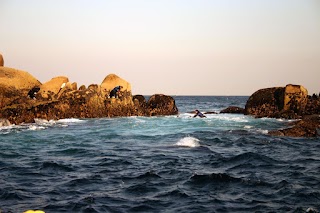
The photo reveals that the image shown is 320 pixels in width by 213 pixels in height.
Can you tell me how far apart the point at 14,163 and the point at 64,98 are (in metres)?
24.7

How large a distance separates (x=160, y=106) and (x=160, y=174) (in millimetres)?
34830

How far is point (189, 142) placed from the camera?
68.4 ft

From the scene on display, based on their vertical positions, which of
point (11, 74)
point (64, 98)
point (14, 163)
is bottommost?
point (14, 163)

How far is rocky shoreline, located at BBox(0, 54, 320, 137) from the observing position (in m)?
33.2

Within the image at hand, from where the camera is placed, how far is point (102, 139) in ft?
74.6

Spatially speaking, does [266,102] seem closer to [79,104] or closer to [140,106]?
[140,106]

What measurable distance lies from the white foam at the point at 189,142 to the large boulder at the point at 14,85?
21.5m

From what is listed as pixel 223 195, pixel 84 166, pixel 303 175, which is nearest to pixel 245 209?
pixel 223 195

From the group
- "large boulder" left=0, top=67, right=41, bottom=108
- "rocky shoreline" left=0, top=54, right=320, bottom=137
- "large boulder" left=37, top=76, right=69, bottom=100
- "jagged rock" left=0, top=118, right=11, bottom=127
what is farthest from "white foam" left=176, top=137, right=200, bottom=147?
"large boulder" left=37, top=76, right=69, bottom=100

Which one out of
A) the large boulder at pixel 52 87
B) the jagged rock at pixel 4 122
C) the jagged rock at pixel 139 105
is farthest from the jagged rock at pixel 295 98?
the jagged rock at pixel 4 122

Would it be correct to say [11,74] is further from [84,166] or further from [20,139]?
[84,166]

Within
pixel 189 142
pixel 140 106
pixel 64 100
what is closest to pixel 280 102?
pixel 140 106

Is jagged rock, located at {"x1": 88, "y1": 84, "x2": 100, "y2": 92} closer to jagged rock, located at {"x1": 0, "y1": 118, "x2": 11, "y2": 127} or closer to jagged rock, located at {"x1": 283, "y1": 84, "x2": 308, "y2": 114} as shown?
jagged rock, located at {"x1": 0, "y1": 118, "x2": 11, "y2": 127}

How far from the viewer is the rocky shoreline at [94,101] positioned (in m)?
33.2
